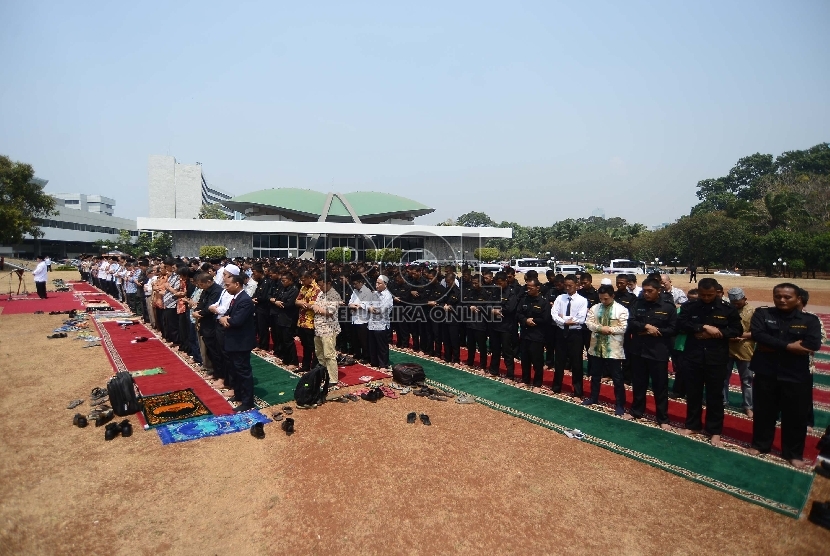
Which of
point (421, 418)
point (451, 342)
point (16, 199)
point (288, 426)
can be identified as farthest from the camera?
point (16, 199)

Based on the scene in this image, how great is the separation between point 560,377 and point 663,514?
3.10 metres

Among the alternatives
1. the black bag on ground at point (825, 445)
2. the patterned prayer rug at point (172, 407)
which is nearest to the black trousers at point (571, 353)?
the black bag on ground at point (825, 445)

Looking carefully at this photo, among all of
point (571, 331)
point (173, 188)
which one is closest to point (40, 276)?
point (571, 331)

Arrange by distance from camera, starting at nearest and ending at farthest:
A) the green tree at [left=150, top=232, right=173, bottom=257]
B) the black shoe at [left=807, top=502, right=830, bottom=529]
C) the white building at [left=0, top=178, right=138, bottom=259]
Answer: the black shoe at [left=807, top=502, right=830, bottom=529]
the green tree at [left=150, top=232, right=173, bottom=257]
the white building at [left=0, top=178, right=138, bottom=259]

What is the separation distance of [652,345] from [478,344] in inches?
127

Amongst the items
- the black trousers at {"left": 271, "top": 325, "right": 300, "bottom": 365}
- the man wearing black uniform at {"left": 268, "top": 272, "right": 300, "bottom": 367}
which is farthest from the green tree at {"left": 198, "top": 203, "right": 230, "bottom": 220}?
the man wearing black uniform at {"left": 268, "top": 272, "right": 300, "bottom": 367}

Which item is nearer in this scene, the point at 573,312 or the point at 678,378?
the point at 573,312

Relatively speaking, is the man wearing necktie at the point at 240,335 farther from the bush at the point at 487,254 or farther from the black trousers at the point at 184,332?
the bush at the point at 487,254

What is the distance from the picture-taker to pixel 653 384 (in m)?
5.62

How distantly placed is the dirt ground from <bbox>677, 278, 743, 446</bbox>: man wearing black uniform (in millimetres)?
1058

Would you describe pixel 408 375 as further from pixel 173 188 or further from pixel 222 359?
pixel 173 188

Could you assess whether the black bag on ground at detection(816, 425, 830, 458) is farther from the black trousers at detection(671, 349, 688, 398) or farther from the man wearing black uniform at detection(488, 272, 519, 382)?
the man wearing black uniform at detection(488, 272, 519, 382)

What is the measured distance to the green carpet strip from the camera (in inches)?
157

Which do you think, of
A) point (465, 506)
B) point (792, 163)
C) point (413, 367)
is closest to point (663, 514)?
point (465, 506)
